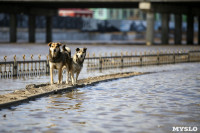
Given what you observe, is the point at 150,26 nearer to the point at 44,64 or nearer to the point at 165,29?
the point at 165,29

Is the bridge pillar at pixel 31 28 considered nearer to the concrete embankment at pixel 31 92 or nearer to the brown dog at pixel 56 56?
the concrete embankment at pixel 31 92

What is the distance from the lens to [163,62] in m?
47.5

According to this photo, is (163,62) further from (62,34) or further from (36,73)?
(62,34)

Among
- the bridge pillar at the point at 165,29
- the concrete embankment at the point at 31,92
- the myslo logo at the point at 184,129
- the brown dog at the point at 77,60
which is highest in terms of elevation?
the bridge pillar at the point at 165,29

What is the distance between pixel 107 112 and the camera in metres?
14.8

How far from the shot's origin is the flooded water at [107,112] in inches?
483

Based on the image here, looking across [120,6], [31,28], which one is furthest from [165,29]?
[31,28]

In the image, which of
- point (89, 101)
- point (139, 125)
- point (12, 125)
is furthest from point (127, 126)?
point (89, 101)

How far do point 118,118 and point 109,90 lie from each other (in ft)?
25.8

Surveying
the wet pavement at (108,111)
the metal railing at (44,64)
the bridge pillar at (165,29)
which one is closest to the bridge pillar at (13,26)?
the bridge pillar at (165,29)

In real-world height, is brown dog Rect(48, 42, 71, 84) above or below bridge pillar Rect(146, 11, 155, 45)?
below

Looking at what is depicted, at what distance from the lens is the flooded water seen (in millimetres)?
12266

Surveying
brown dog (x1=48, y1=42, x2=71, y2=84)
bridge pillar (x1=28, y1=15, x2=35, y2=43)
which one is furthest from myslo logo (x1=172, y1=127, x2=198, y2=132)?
bridge pillar (x1=28, y1=15, x2=35, y2=43)

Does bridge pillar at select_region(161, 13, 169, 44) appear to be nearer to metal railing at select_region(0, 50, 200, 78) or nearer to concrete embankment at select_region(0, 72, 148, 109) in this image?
metal railing at select_region(0, 50, 200, 78)
